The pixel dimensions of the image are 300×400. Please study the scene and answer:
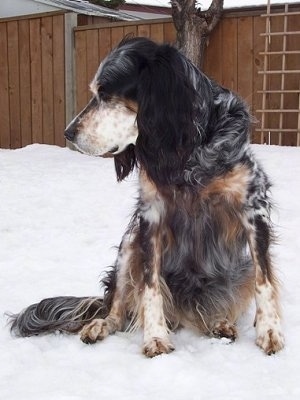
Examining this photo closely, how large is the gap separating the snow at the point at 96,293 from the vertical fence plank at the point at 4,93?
306 centimetres

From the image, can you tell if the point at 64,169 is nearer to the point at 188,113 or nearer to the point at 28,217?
the point at 28,217

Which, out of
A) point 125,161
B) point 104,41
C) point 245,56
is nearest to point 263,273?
point 125,161

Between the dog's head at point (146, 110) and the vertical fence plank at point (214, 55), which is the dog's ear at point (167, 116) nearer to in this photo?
the dog's head at point (146, 110)

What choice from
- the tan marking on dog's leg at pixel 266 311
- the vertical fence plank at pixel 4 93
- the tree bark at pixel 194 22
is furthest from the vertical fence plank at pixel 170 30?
the tan marking on dog's leg at pixel 266 311

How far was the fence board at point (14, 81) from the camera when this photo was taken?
9.23 meters

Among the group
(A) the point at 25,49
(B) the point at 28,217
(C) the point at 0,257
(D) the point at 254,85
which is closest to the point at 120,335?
(C) the point at 0,257

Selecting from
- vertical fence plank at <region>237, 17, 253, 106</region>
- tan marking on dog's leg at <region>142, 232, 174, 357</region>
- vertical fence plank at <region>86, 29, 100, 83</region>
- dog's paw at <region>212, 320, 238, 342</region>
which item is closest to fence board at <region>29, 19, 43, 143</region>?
vertical fence plank at <region>86, 29, 100, 83</region>

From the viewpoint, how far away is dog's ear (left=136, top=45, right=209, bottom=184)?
2.48m

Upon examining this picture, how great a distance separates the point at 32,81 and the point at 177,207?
6903 millimetres

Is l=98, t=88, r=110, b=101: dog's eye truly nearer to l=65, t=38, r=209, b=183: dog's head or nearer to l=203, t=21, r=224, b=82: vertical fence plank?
l=65, t=38, r=209, b=183: dog's head

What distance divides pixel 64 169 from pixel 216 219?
4.47 m

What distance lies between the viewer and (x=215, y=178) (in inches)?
98.5

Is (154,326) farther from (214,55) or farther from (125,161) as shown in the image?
(214,55)

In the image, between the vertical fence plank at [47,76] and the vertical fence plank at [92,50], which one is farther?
the vertical fence plank at [47,76]
